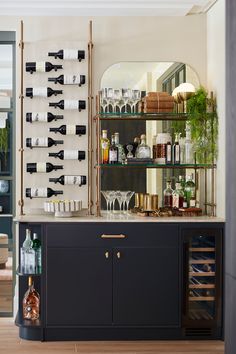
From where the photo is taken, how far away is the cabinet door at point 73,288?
4758 millimetres

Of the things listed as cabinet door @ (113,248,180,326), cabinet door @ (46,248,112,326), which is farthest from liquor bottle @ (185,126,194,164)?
→ cabinet door @ (46,248,112,326)

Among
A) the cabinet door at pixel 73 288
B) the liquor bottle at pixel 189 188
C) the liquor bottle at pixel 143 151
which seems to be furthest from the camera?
the liquor bottle at pixel 189 188

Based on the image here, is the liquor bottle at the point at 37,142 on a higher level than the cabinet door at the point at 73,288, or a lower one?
A: higher

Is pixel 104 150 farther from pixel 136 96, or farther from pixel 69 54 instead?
pixel 69 54

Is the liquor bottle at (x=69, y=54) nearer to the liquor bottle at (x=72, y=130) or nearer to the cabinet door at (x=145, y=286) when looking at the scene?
the liquor bottle at (x=72, y=130)

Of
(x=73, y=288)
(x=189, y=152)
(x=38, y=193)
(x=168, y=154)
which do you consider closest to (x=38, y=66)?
(x=38, y=193)

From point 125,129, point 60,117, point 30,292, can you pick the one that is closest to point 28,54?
point 60,117

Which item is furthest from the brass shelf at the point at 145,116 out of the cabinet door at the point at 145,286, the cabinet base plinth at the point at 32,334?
the cabinet base plinth at the point at 32,334

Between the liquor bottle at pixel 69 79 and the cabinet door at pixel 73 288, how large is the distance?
1435mm

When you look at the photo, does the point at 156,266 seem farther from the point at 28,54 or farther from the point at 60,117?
the point at 28,54

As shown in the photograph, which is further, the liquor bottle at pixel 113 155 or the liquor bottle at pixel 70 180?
the liquor bottle at pixel 70 180

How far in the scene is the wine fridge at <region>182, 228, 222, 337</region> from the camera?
189 inches

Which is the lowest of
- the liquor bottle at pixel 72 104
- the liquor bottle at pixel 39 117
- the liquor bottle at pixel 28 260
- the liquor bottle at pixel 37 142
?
the liquor bottle at pixel 28 260

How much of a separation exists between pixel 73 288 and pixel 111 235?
1.58ft
